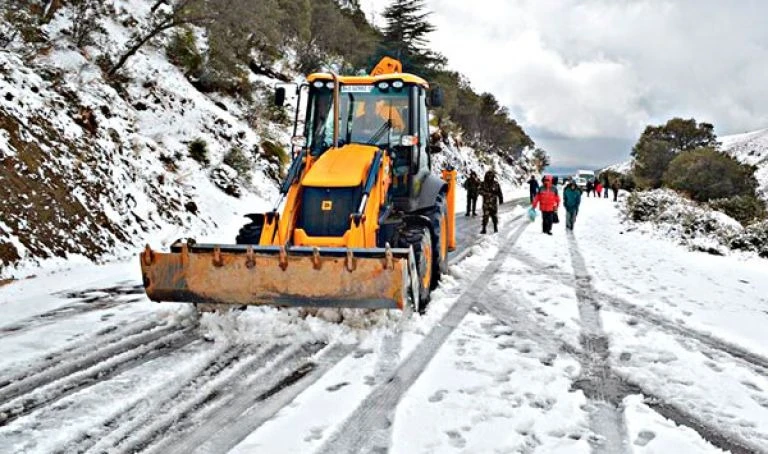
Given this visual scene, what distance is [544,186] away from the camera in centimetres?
1494

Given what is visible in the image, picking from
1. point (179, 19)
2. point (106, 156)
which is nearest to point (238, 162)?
point (179, 19)

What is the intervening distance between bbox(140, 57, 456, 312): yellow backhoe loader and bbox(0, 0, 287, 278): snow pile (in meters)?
3.33

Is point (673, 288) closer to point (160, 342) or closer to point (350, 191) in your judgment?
point (350, 191)

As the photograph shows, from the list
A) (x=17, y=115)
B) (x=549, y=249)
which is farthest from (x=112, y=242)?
(x=549, y=249)

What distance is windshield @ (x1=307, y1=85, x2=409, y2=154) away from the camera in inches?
279

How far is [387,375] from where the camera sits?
4.28 m

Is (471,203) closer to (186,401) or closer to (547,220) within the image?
(547,220)

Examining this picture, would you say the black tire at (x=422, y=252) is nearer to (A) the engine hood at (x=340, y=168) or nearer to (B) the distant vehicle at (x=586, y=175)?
(A) the engine hood at (x=340, y=168)


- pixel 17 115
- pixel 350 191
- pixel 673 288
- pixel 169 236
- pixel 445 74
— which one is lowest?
pixel 673 288

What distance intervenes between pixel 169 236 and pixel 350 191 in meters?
5.30

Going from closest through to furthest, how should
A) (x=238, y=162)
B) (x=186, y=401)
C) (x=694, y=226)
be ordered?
(x=186, y=401) < (x=238, y=162) < (x=694, y=226)

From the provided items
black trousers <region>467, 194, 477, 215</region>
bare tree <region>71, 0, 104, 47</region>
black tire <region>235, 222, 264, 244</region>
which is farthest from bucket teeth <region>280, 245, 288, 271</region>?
black trousers <region>467, 194, 477, 215</region>

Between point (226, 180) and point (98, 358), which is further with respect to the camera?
point (226, 180)

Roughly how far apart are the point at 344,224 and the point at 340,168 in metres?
0.62
